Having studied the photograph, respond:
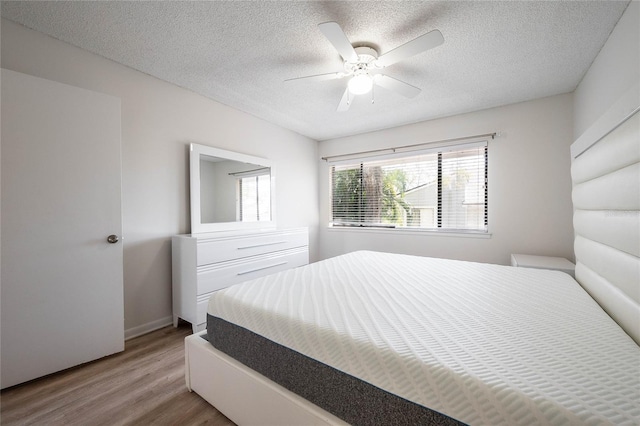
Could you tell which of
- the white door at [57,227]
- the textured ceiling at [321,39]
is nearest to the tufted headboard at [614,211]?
the textured ceiling at [321,39]

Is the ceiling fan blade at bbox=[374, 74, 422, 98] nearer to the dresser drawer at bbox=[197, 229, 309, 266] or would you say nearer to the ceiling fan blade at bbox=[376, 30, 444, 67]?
the ceiling fan blade at bbox=[376, 30, 444, 67]

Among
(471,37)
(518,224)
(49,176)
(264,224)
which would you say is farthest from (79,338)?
(518,224)

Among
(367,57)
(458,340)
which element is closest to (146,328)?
(458,340)

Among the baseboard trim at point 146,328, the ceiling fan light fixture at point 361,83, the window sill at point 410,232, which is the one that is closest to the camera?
the ceiling fan light fixture at point 361,83

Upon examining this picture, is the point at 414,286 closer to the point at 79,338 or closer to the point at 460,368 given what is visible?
the point at 460,368

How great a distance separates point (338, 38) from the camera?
1549mm

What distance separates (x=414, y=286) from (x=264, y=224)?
7.54ft

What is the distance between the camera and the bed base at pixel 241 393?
→ 99 centimetres

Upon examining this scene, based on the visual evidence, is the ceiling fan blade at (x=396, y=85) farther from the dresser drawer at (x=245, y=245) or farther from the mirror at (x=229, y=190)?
the dresser drawer at (x=245, y=245)

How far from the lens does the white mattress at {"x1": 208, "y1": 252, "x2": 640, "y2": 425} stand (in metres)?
0.67

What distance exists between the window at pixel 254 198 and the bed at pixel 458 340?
1650mm

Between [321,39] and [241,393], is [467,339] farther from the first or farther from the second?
[321,39]

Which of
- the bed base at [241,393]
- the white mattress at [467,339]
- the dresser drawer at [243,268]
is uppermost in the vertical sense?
the white mattress at [467,339]

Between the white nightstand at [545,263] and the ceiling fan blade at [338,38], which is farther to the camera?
the white nightstand at [545,263]
